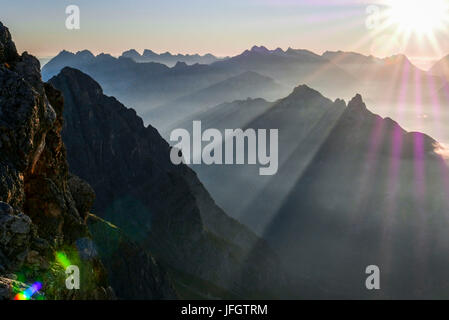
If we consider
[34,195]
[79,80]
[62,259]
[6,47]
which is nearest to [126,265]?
[34,195]

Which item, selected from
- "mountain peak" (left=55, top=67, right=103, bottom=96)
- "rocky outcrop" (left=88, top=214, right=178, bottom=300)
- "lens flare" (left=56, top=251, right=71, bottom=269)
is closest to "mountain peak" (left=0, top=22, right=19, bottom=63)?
"lens flare" (left=56, top=251, right=71, bottom=269)

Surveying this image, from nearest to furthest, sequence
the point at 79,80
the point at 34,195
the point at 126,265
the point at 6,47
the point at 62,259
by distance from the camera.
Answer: the point at 62,259, the point at 34,195, the point at 6,47, the point at 126,265, the point at 79,80

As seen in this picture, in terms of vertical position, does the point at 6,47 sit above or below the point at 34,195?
above

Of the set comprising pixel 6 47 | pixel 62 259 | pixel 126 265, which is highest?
pixel 6 47

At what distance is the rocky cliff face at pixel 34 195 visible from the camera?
106ft

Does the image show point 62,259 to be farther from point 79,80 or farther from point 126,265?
point 79,80

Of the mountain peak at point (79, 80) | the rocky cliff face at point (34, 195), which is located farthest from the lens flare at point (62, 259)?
the mountain peak at point (79, 80)

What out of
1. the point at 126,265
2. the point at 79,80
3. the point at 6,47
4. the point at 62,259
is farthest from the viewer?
the point at 79,80

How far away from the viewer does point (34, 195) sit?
45.8 metres

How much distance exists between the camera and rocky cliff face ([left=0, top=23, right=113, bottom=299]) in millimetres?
32188

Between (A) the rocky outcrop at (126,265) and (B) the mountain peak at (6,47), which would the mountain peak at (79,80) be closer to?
(A) the rocky outcrop at (126,265)

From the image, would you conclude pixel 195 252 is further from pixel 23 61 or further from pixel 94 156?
pixel 23 61

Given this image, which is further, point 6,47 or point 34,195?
point 6,47

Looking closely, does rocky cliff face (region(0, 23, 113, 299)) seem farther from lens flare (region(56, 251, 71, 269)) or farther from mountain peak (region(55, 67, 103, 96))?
mountain peak (region(55, 67, 103, 96))
